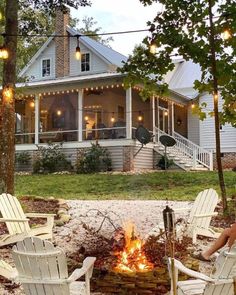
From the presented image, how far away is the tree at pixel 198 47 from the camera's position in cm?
866

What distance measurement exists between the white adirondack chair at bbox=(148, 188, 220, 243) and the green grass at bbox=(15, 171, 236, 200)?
3.89m

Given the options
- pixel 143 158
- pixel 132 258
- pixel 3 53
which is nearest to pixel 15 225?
pixel 132 258

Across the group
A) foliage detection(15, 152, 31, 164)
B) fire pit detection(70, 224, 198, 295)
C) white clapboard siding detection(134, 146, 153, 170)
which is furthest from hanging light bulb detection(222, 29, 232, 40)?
foliage detection(15, 152, 31, 164)

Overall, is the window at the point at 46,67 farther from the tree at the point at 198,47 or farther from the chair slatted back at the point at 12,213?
the chair slatted back at the point at 12,213

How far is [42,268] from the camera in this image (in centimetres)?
345

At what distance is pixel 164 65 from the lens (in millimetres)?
9180

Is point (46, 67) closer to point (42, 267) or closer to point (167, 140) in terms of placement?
point (167, 140)

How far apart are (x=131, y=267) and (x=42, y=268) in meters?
1.56

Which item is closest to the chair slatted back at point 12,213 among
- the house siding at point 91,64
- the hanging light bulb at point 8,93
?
the hanging light bulb at point 8,93

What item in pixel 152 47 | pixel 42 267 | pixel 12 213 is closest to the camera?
pixel 42 267

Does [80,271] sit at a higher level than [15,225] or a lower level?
higher

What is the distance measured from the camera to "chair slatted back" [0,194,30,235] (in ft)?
21.5

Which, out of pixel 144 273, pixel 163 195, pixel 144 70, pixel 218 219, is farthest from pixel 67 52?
pixel 144 273

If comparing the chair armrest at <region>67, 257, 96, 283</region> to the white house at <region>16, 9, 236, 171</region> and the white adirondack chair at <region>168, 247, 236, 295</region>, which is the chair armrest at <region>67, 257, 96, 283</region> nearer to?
the white adirondack chair at <region>168, 247, 236, 295</region>
